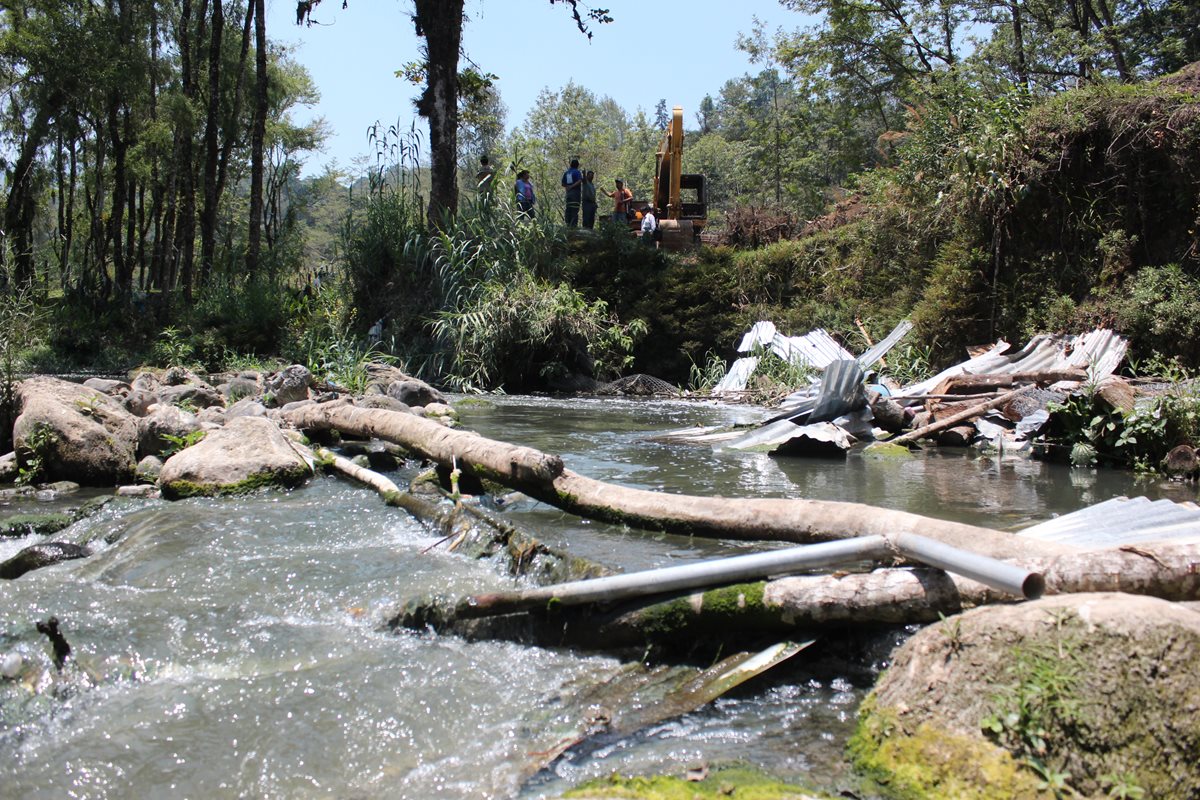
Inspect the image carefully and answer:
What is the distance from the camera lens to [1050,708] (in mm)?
2297

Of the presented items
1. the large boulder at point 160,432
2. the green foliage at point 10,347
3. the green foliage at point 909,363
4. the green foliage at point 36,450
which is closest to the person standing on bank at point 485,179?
the green foliage at point 909,363

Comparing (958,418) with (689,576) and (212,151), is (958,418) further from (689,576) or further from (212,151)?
(212,151)

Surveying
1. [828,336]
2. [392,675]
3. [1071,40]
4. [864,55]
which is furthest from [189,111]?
[392,675]

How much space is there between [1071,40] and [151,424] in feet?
74.8

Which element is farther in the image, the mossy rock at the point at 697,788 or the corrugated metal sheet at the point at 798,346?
the corrugated metal sheet at the point at 798,346

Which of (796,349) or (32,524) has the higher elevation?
(796,349)

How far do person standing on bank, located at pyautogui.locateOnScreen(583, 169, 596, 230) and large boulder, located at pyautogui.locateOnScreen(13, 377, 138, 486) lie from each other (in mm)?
14182

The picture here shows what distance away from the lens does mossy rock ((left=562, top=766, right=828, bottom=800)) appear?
7.86 ft

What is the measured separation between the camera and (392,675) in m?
3.35

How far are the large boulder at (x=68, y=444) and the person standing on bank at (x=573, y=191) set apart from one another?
13.3m

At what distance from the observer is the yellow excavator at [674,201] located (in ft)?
67.4

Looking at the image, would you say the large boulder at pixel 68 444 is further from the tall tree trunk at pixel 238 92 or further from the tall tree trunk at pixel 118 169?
the tall tree trunk at pixel 118 169

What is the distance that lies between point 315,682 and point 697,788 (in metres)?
1.51

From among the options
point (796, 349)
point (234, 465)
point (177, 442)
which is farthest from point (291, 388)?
point (796, 349)
